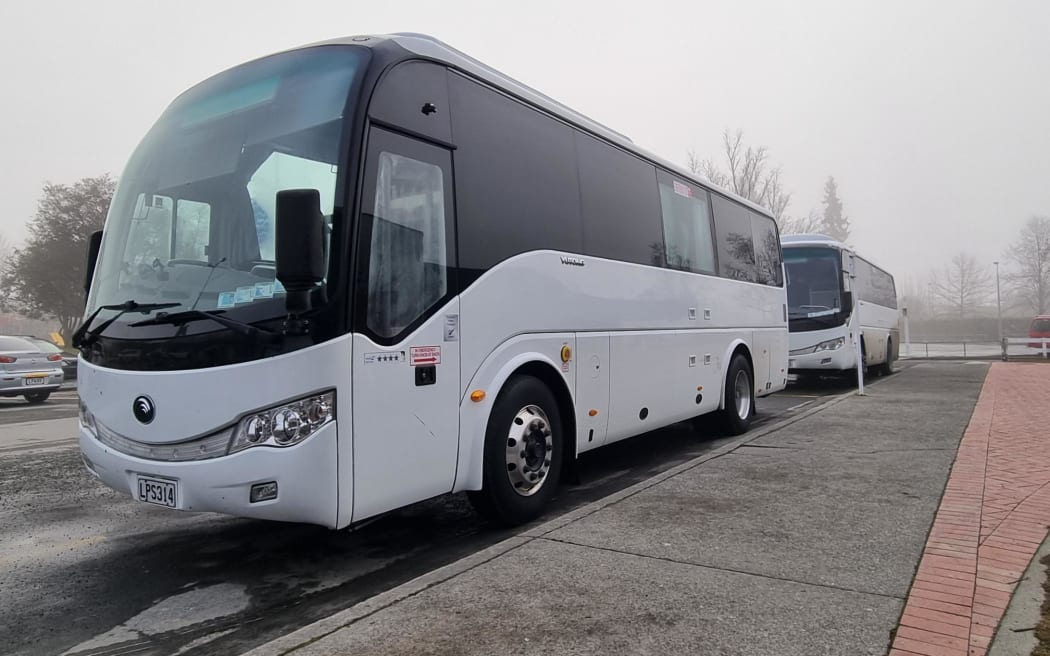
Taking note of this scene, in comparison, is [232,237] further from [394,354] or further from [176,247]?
[394,354]

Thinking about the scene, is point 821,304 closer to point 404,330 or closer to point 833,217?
point 404,330

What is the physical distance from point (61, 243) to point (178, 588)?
4316 centimetres

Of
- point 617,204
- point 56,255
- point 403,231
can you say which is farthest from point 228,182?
point 56,255

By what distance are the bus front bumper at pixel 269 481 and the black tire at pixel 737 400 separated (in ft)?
20.9

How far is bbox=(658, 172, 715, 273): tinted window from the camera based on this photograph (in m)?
7.82

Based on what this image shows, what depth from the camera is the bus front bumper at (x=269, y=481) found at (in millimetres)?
3604

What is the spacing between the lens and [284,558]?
466 centimetres

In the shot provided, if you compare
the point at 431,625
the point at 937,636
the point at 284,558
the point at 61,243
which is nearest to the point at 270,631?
the point at 431,625

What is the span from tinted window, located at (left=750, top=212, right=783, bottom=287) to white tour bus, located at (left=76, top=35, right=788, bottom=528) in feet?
18.2

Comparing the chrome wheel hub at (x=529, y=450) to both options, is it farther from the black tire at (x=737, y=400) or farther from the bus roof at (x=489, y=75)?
the black tire at (x=737, y=400)

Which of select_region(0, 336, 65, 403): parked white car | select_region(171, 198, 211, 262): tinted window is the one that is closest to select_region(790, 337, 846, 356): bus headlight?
select_region(171, 198, 211, 262): tinted window

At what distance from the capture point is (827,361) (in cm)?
1520

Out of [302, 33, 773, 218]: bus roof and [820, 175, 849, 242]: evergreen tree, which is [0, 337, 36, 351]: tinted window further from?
[820, 175, 849, 242]: evergreen tree

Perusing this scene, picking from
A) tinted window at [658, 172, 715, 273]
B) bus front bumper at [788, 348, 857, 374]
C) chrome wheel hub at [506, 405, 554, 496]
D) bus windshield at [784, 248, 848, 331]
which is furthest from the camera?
bus windshield at [784, 248, 848, 331]
